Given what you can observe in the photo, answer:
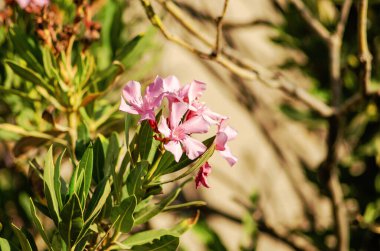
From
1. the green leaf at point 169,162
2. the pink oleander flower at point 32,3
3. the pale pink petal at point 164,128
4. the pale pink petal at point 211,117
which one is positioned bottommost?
the green leaf at point 169,162

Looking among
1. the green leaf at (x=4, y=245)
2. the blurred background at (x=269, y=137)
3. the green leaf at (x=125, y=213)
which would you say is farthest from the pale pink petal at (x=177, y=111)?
the blurred background at (x=269, y=137)

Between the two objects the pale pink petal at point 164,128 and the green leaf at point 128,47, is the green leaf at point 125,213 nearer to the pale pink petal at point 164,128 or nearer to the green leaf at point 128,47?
the pale pink petal at point 164,128

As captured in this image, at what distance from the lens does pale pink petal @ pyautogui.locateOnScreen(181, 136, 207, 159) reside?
74cm

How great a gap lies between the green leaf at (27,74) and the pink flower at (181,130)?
36cm

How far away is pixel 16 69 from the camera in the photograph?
0.96 metres

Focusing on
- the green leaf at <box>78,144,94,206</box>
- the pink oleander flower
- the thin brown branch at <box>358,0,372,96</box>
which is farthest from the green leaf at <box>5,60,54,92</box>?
the thin brown branch at <box>358,0,372,96</box>

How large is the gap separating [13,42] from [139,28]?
3.07 ft

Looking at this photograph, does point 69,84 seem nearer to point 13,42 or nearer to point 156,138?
point 13,42

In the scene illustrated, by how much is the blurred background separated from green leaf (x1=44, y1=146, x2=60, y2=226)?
0.53m

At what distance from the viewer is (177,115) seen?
0.74 meters

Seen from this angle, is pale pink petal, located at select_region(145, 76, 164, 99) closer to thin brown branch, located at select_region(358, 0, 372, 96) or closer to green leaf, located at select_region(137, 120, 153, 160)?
green leaf, located at select_region(137, 120, 153, 160)

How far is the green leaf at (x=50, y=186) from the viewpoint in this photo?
75cm

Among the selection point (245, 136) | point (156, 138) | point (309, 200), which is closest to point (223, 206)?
point (245, 136)

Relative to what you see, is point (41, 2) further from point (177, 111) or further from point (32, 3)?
point (177, 111)
